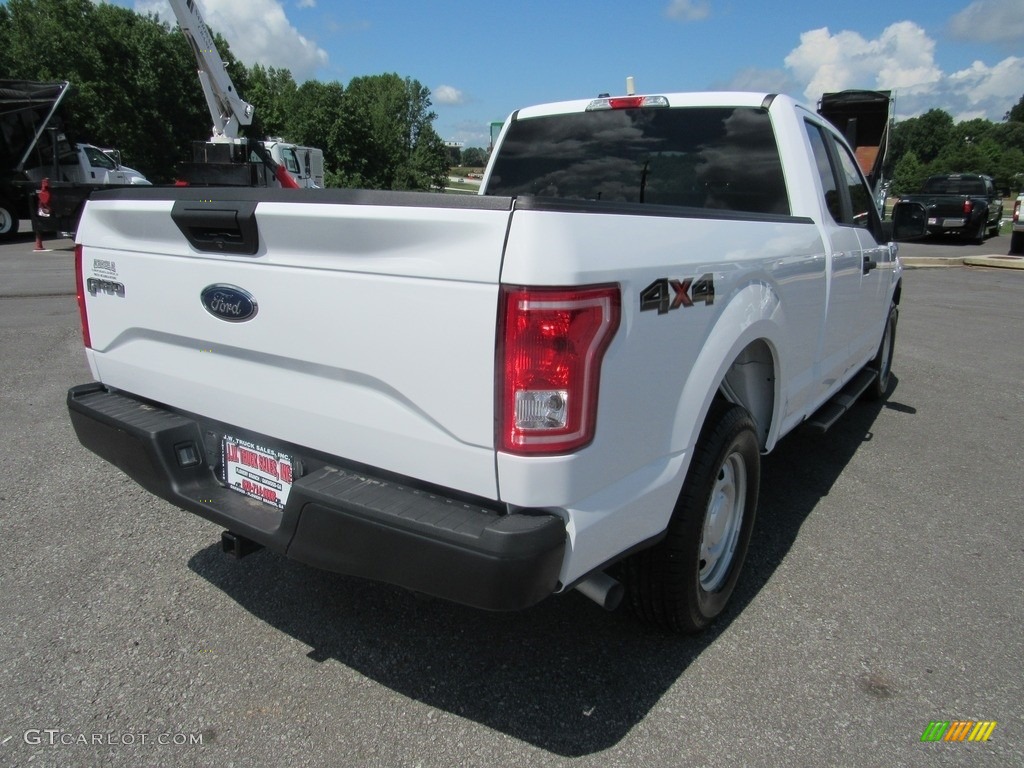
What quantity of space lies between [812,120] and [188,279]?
10.3 ft

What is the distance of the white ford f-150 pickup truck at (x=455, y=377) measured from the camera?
5.75ft

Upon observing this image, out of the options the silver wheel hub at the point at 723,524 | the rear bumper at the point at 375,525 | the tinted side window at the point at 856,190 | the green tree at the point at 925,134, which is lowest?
the silver wheel hub at the point at 723,524

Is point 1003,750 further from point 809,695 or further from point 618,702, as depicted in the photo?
point 618,702

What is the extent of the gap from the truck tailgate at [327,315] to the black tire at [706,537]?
2.75 feet

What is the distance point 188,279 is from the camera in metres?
2.36

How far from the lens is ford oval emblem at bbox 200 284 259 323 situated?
2.20 meters

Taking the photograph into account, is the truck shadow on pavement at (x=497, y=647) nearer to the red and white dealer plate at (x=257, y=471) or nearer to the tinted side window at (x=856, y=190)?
the red and white dealer plate at (x=257, y=471)

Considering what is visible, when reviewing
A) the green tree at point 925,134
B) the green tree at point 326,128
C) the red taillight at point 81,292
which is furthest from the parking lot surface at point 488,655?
the green tree at point 925,134

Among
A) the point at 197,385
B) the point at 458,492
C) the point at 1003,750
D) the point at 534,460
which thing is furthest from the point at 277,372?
the point at 1003,750

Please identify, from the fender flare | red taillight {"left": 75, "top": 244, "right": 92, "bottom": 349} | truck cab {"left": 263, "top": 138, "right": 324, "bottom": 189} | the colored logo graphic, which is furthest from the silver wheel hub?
truck cab {"left": 263, "top": 138, "right": 324, "bottom": 189}

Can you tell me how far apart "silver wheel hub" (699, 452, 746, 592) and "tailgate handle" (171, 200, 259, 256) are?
178cm

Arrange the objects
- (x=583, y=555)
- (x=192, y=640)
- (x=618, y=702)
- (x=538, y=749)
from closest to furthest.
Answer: (x=583, y=555) < (x=538, y=749) < (x=618, y=702) < (x=192, y=640)

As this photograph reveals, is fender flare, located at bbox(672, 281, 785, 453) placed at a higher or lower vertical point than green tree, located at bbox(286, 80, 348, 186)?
lower

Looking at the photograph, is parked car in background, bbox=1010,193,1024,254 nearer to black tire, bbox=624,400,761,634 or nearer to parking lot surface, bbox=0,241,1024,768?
parking lot surface, bbox=0,241,1024,768
